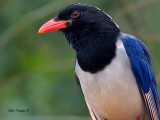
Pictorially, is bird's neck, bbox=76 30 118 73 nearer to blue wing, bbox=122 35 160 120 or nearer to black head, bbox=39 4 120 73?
black head, bbox=39 4 120 73

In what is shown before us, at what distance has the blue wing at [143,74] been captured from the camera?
6.30 metres

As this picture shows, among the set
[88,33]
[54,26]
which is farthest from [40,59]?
[88,33]

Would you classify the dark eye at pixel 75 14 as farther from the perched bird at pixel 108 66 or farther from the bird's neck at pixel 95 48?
the bird's neck at pixel 95 48

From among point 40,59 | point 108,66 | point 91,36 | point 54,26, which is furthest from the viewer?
point 40,59

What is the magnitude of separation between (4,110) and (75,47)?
2845 millimetres

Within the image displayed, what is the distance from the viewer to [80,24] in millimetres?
6348

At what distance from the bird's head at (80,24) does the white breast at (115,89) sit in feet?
0.76

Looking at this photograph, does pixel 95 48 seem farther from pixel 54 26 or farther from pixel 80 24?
pixel 54 26

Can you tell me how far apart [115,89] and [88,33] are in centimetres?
66

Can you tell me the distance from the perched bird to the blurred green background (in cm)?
196

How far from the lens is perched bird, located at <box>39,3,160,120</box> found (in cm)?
612

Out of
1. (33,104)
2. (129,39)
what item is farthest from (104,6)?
(129,39)

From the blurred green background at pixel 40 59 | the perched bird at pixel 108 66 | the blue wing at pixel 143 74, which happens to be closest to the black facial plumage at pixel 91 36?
the perched bird at pixel 108 66

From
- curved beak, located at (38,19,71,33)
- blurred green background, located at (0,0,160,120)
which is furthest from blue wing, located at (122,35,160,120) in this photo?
blurred green background, located at (0,0,160,120)
